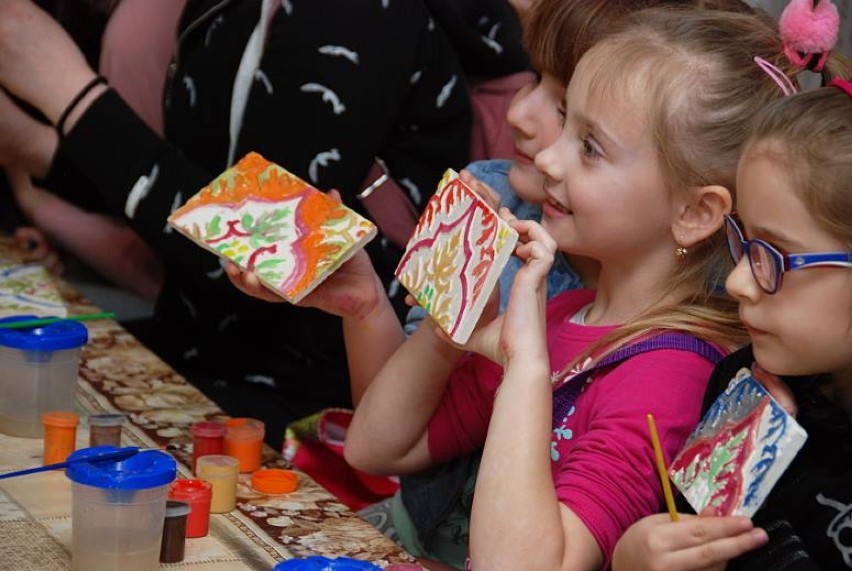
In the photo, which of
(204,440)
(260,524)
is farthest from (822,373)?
(204,440)

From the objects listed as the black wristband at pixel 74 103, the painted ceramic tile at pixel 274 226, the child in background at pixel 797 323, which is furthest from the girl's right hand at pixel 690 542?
the black wristband at pixel 74 103

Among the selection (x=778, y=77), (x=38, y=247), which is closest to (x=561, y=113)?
(x=778, y=77)

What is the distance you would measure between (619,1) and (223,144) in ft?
2.88

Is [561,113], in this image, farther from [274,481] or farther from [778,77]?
[274,481]

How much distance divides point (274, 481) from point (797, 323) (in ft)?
2.49

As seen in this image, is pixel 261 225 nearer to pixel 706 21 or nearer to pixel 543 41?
pixel 543 41

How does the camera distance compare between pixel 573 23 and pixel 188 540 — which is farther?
pixel 573 23

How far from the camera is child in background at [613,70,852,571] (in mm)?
1476

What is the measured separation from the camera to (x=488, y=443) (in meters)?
1.70

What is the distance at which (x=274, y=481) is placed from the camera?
1.93 m

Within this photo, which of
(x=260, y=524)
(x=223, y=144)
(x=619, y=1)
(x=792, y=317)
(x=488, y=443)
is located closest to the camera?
(x=792, y=317)

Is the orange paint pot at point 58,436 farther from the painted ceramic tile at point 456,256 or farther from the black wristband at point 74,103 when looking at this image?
the black wristband at point 74,103

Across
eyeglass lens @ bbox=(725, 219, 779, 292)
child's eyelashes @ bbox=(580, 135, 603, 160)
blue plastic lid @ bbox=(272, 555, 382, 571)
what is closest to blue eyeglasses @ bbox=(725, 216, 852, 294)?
eyeglass lens @ bbox=(725, 219, 779, 292)

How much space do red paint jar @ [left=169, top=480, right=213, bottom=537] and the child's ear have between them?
686 mm
